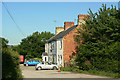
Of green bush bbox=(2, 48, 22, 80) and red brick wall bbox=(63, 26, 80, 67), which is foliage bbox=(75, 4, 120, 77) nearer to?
red brick wall bbox=(63, 26, 80, 67)

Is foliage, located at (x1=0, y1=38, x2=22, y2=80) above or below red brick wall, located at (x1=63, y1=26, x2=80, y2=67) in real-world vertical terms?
below

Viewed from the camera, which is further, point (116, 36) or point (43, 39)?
point (43, 39)

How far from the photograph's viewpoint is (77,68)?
26.0 metres

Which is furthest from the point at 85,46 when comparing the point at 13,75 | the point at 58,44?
the point at 13,75

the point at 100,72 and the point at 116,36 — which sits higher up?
the point at 116,36

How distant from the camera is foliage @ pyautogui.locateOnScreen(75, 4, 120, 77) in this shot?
22.1 meters

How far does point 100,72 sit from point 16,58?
11147 millimetres

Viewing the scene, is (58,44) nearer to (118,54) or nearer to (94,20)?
(94,20)

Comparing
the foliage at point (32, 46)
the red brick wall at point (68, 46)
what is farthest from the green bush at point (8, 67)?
the foliage at point (32, 46)

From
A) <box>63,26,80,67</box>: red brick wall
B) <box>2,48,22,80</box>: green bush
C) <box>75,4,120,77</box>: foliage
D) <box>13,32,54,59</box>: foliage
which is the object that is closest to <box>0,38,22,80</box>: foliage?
<box>2,48,22,80</box>: green bush

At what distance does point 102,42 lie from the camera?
23031 millimetres

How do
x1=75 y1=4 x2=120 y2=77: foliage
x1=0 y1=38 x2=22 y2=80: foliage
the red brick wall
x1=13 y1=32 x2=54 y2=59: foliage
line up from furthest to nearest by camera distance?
1. x1=13 y1=32 x2=54 y2=59: foliage
2. the red brick wall
3. x1=75 y1=4 x2=120 y2=77: foliage
4. x1=0 y1=38 x2=22 y2=80: foliage

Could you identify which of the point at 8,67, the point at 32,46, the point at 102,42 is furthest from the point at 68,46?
the point at 32,46

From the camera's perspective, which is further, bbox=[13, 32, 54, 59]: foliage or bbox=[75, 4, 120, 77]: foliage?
bbox=[13, 32, 54, 59]: foliage
